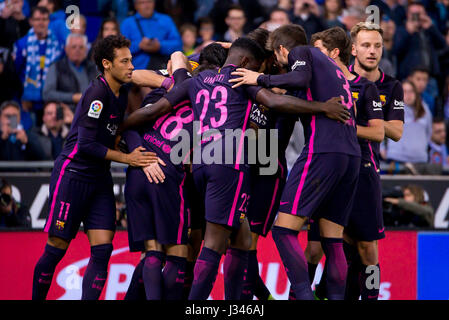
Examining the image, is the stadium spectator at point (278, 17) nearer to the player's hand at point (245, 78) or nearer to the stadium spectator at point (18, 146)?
the stadium spectator at point (18, 146)

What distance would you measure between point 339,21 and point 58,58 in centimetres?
417

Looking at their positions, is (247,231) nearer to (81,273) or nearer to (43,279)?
(43,279)

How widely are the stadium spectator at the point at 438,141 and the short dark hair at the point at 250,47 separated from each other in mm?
5460

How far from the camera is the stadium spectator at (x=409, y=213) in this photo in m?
8.49

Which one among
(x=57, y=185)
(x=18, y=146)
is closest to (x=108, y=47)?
(x=57, y=185)

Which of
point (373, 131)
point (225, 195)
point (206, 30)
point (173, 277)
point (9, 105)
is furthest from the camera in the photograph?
point (206, 30)

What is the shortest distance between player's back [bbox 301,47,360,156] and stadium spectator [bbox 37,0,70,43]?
531cm

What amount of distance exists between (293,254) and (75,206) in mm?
1859

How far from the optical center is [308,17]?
11039 millimetres

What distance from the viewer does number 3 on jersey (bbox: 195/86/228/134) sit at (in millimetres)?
5758

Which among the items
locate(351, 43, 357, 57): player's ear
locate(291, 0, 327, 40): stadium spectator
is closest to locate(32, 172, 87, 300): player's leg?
locate(351, 43, 357, 57): player's ear

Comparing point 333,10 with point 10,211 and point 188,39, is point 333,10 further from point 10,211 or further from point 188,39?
point 10,211

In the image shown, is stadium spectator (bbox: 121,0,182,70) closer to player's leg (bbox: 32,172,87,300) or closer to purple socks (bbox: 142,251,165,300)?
player's leg (bbox: 32,172,87,300)

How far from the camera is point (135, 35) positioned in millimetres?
10180
